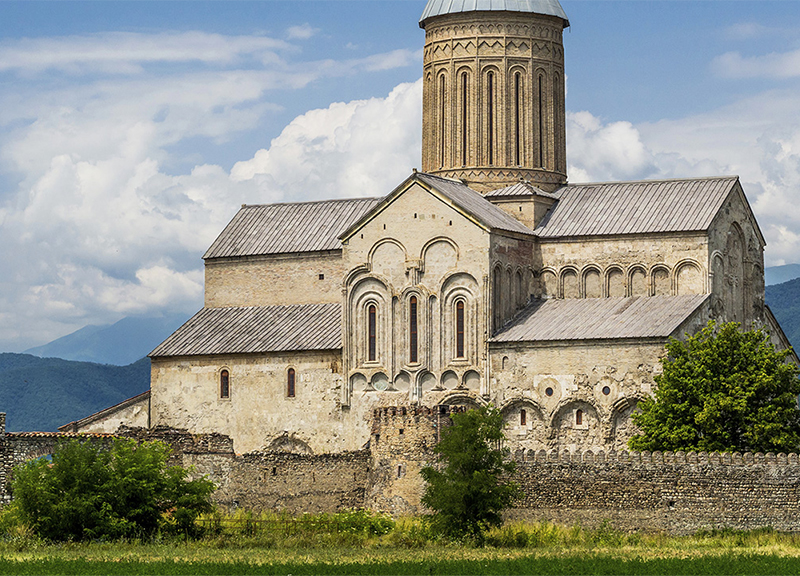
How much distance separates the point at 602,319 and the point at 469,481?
12861 mm

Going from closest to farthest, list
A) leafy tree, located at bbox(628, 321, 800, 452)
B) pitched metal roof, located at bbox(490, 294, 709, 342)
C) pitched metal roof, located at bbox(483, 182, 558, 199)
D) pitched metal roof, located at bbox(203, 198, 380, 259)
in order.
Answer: leafy tree, located at bbox(628, 321, 800, 452) → pitched metal roof, located at bbox(490, 294, 709, 342) → pitched metal roof, located at bbox(483, 182, 558, 199) → pitched metal roof, located at bbox(203, 198, 380, 259)

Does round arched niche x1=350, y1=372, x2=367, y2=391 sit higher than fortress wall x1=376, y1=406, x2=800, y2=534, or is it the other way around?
round arched niche x1=350, y1=372, x2=367, y2=391

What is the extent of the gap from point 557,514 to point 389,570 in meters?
9.58

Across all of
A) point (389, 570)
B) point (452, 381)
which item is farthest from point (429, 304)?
point (389, 570)

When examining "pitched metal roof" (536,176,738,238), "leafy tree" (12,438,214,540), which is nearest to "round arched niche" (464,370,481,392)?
"pitched metal roof" (536,176,738,238)

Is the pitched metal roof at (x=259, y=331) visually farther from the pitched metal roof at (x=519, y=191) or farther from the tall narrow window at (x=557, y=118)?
the tall narrow window at (x=557, y=118)

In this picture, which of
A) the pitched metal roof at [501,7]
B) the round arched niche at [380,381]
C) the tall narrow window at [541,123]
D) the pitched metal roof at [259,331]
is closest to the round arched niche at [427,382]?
the round arched niche at [380,381]

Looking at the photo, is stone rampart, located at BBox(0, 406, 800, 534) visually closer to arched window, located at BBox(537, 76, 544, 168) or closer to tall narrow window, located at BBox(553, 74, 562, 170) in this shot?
arched window, located at BBox(537, 76, 544, 168)

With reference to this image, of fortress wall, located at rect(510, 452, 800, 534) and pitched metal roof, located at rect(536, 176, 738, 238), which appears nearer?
fortress wall, located at rect(510, 452, 800, 534)

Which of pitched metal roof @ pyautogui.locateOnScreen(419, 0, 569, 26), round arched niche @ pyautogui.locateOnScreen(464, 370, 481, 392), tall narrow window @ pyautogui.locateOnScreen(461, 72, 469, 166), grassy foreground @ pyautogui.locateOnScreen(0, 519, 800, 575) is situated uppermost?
pitched metal roof @ pyautogui.locateOnScreen(419, 0, 569, 26)

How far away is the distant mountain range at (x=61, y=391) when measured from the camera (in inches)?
6900

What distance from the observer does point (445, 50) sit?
206 ft

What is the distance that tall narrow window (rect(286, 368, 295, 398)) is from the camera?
59.0 m

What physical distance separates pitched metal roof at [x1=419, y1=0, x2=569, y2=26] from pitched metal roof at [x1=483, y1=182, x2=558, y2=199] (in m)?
7.04
